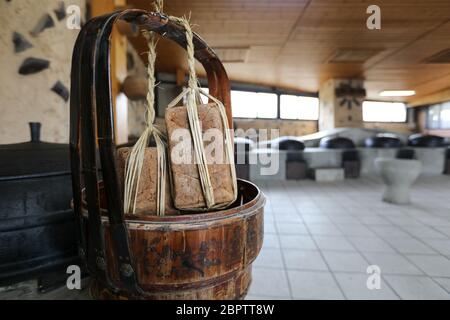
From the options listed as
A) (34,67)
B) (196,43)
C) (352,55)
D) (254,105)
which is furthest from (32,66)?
(254,105)

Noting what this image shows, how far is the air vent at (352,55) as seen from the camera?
464 centimetres

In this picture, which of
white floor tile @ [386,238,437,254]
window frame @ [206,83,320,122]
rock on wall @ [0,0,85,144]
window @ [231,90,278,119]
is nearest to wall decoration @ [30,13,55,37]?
rock on wall @ [0,0,85,144]

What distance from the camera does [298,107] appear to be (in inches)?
342

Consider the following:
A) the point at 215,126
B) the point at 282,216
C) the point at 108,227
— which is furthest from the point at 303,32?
the point at 108,227

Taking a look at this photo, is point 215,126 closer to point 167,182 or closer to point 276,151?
point 167,182

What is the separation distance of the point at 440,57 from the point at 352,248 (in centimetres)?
500

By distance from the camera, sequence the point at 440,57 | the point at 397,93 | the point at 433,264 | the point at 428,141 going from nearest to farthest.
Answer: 1. the point at 433,264
2. the point at 440,57
3. the point at 428,141
4. the point at 397,93

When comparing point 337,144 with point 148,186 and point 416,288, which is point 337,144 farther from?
point 148,186

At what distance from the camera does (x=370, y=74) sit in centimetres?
641

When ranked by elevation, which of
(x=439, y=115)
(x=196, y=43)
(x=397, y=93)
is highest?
(x=397, y=93)

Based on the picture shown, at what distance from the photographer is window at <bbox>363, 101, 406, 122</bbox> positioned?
9914mm

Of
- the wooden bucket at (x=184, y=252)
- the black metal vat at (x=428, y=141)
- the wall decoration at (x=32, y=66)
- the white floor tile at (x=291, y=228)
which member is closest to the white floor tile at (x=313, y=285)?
the white floor tile at (x=291, y=228)

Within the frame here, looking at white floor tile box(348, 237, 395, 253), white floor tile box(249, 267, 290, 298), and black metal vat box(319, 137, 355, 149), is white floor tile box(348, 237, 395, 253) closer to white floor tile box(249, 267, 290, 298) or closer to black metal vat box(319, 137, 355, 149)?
white floor tile box(249, 267, 290, 298)
